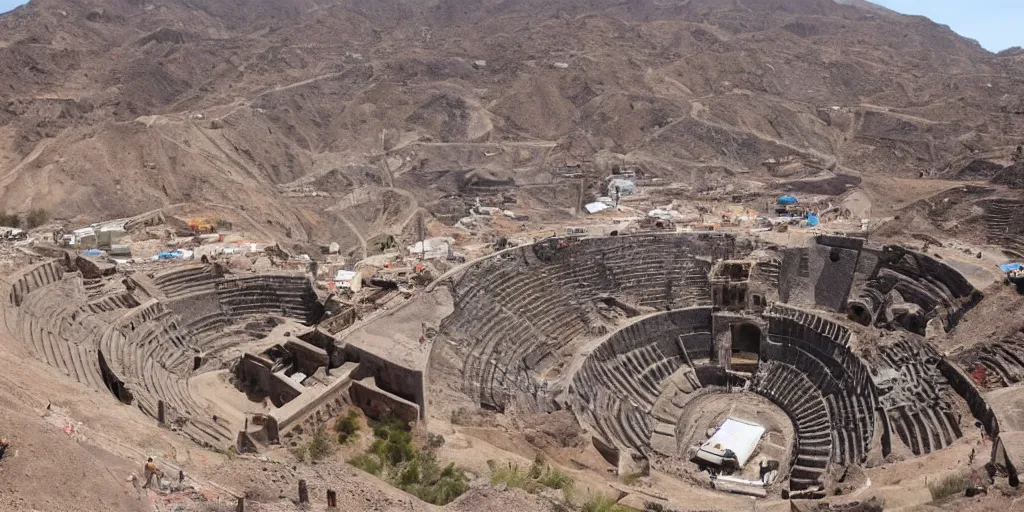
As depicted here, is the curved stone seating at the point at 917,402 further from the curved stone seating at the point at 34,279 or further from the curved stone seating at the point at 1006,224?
the curved stone seating at the point at 34,279

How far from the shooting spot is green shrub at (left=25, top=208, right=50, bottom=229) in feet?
159

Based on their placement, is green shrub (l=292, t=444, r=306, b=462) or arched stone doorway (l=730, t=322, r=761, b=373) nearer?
green shrub (l=292, t=444, r=306, b=462)

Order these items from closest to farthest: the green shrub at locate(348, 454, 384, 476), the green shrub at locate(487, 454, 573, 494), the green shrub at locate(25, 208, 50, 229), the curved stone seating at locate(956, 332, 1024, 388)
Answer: the green shrub at locate(487, 454, 573, 494), the green shrub at locate(348, 454, 384, 476), the curved stone seating at locate(956, 332, 1024, 388), the green shrub at locate(25, 208, 50, 229)

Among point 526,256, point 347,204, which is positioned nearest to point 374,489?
point 526,256

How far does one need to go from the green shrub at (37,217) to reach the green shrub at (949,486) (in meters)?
52.7

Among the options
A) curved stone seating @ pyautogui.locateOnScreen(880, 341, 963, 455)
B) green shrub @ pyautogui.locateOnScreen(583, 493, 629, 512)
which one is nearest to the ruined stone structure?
curved stone seating @ pyautogui.locateOnScreen(880, 341, 963, 455)

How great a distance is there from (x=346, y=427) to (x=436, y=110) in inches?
2892

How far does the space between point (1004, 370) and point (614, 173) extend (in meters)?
49.1

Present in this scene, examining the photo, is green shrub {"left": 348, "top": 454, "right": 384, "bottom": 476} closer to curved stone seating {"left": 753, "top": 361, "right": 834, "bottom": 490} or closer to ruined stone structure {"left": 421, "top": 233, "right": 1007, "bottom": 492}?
ruined stone structure {"left": 421, "top": 233, "right": 1007, "bottom": 492}

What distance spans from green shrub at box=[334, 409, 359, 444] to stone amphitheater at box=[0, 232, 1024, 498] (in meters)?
0.57

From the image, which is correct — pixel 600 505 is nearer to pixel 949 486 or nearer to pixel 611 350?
pixel 949 486

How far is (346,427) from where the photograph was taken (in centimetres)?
2430

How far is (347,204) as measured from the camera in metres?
69.1

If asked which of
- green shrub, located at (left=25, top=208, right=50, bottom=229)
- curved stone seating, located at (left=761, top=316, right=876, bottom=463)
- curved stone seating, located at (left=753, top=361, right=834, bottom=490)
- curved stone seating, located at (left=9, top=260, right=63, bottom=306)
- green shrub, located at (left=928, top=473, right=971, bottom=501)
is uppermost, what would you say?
curved stone seating, located at (left=9, top=260, right=63, bottom=306)
